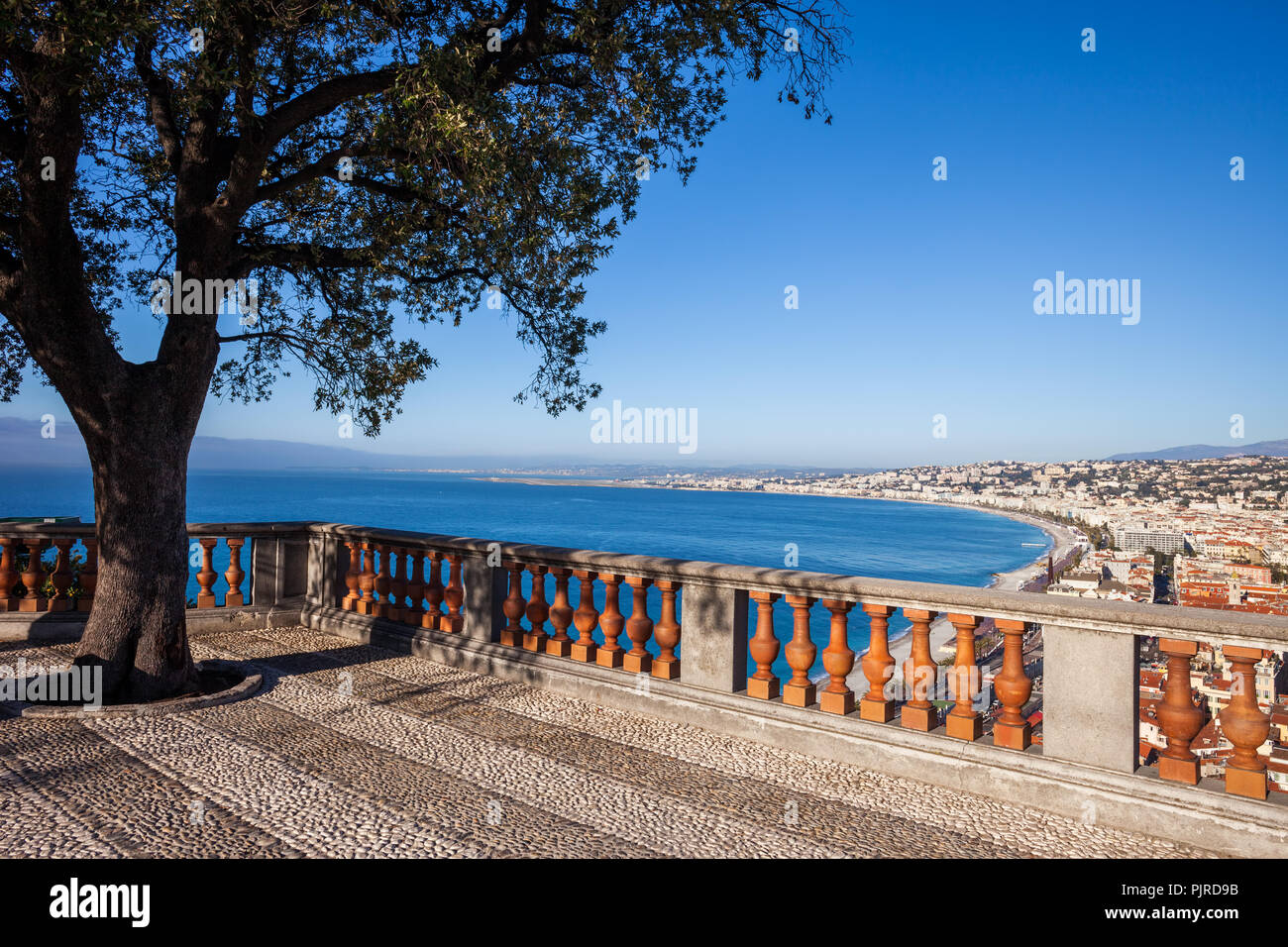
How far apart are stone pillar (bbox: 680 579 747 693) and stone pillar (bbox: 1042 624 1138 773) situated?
6.14 feet

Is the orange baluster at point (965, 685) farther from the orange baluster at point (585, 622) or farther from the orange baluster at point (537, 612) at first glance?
the orange baluster at point (537, 612)

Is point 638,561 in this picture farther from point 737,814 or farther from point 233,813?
point 233,813

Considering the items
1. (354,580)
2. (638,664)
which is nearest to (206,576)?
(354,580)

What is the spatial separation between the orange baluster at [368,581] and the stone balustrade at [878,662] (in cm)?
35

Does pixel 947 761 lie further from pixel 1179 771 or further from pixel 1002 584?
pixel 1002 584

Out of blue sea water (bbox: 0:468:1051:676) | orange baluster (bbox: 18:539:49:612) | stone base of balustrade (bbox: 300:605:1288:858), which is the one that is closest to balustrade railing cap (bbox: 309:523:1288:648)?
stone base of balustrade (bbox: 300:605:1288:858)

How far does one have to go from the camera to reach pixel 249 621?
808 centimetres

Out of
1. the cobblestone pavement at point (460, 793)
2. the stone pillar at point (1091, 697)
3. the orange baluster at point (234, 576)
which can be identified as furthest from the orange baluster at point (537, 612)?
the orange baluster at point (234, 576)

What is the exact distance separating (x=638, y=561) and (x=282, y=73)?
524 centimetres

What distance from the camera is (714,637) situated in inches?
198

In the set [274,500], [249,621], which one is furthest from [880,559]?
[274,500]

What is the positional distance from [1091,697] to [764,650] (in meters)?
1.85

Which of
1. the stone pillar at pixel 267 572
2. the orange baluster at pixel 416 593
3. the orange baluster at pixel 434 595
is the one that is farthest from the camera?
the stone pillar at pixel 267 572

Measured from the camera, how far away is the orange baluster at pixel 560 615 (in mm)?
5980
